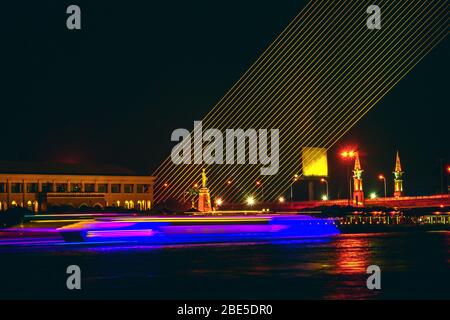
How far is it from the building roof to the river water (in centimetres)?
8117

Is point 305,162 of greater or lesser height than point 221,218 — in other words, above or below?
above

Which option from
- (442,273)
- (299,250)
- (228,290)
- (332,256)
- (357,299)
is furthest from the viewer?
(299,250)

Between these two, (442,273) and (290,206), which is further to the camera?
(290,206)

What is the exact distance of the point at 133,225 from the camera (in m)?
37.6

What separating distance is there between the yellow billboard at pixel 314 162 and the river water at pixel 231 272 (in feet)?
276

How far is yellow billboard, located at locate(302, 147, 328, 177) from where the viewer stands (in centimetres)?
11444

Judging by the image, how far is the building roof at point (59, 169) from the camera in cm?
10894

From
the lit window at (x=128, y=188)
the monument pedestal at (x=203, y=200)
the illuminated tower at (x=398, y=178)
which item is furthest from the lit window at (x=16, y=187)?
the illuminated tower at (x=398, y=178)

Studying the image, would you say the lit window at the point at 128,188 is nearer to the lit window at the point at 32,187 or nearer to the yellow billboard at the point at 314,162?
the lit window at the point at 32,187

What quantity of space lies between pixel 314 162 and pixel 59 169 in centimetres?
3634

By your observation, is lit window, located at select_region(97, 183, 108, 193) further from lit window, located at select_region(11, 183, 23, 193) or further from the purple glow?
the purple glow
